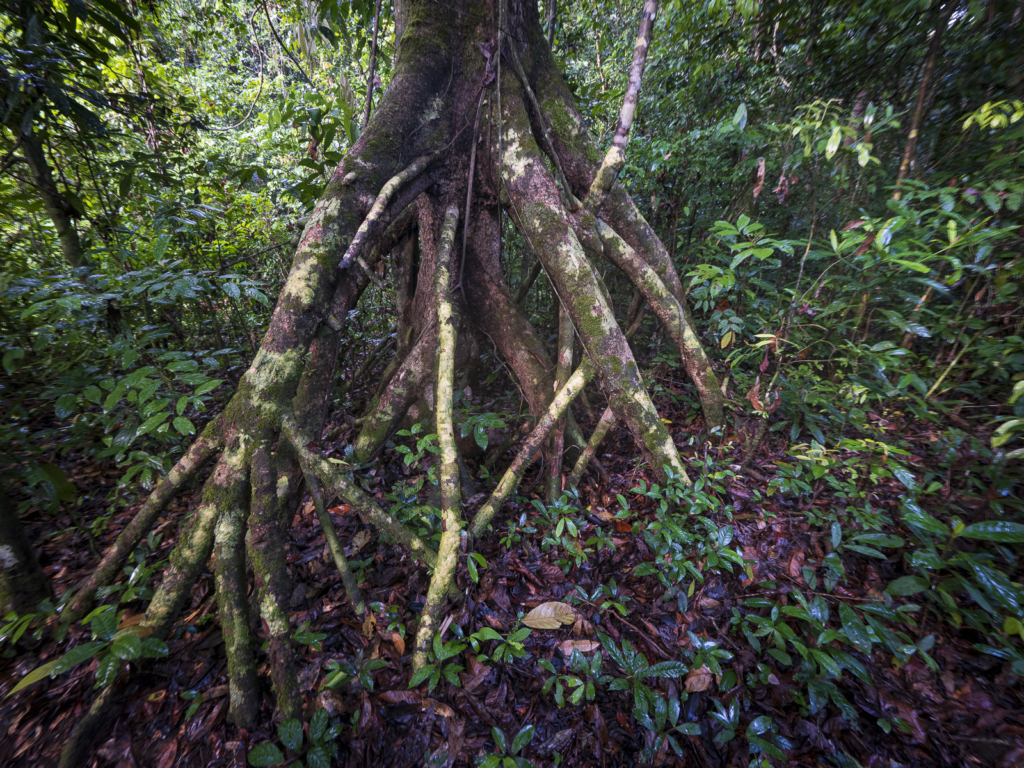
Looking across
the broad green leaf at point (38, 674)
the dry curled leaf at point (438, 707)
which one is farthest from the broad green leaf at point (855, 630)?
the broad green leaf at point (38, 674)

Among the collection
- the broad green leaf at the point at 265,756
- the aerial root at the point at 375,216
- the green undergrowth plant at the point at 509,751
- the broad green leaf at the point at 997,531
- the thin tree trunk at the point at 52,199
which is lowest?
the green undergrowth plant at the point at 509,751

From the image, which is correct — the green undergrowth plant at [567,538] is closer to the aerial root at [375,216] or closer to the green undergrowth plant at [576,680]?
the green undergrowth plant at [576,680]

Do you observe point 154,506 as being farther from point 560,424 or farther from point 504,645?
point 560,424

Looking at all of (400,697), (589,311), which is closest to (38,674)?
(400,697)

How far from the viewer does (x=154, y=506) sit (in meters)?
2.02

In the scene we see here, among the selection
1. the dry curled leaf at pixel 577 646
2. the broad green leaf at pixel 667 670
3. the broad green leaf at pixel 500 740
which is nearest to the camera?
the broad green leaf at pixel 500 740

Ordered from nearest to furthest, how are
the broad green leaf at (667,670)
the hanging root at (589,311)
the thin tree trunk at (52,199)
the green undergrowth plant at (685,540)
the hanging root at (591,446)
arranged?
the broad green leaf at (667,670)
the green undergrowth plant at (685,540)
the hanging root at (589,311)
the thin tree trunk at (52,199)
the hanging root at (591,446)

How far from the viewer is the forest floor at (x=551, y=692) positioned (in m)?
1.62

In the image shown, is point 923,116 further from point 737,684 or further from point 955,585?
point 737,684

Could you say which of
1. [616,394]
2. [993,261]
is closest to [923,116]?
[993,261]

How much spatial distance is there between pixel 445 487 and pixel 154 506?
4.73ft

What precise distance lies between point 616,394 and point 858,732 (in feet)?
5.77

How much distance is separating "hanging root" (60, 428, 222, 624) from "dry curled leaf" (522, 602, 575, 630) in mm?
1785

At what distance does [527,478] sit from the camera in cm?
314
